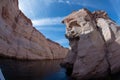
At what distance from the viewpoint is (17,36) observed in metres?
56.2

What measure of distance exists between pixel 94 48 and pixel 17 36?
33.1 m

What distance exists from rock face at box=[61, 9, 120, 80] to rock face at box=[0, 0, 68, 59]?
2065 centimetres

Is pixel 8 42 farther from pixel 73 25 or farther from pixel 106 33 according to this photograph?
pixel 106 33

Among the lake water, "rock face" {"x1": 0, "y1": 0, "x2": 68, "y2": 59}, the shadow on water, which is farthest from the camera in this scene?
"rock face" {"x1": 0, "y1": 0, "x2": 68, "y2": 59}

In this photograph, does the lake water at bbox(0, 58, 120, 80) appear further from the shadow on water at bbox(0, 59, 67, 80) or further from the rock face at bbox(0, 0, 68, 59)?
A: the rock face at bbox(0, 0, 68, 59)

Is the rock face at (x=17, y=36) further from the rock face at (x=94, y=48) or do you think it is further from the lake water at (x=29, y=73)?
the rock face at (x=94, y=48)

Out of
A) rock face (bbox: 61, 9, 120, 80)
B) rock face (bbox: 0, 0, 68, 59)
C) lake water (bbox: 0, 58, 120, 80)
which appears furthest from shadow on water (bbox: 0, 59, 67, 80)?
rock face (bbox: 0, 0, 68, 59)

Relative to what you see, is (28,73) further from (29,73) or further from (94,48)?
(94,48)

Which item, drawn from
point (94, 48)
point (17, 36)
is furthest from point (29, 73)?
point (17, 36)

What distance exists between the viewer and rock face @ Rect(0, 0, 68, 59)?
161 feet

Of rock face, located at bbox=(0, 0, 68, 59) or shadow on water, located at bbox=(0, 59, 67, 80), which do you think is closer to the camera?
shadow on water, located at bbox=(0, 59, 67, 80)

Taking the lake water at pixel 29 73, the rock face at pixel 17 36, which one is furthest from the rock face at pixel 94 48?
the rock face at pixel 17 36

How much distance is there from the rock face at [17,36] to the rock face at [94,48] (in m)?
20.6

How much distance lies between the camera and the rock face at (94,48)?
1027 inches
